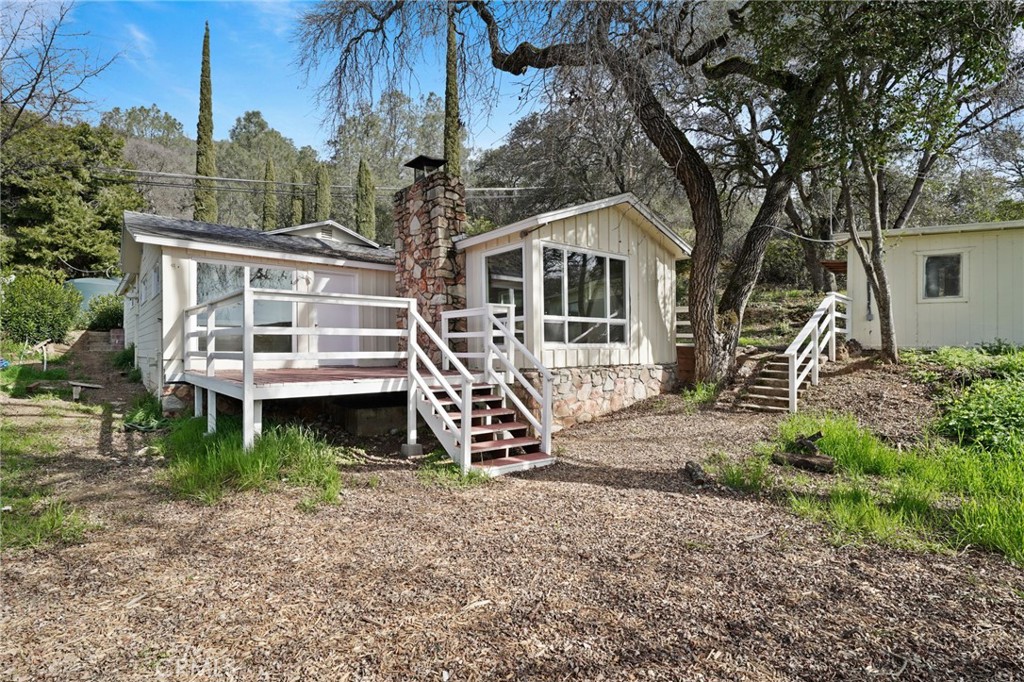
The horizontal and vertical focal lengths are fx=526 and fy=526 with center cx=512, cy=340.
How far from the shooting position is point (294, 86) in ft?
26.3

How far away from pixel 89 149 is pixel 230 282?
2067 cm

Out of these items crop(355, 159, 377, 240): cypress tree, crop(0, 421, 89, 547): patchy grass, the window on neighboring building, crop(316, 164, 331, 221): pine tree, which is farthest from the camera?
crop(316, 164, 331, 221): pine tree

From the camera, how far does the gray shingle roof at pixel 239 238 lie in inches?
295

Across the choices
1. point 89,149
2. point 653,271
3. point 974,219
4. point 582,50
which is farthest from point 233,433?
point 89,149

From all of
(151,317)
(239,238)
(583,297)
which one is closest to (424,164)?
(239,238)

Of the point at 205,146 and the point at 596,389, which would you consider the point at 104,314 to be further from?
the point at 596,389

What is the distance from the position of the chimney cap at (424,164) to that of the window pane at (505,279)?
1.77 m

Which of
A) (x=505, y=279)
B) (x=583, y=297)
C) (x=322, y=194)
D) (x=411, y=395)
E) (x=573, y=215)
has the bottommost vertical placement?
(x=411, y=395)

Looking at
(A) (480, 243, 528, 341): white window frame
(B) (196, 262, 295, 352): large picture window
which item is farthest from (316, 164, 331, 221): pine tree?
(A) (480, 243, 528, 341): white window frame

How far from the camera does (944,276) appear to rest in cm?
1049

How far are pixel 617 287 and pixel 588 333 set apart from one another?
1.09m

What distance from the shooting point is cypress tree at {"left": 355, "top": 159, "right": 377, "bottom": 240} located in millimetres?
25000
